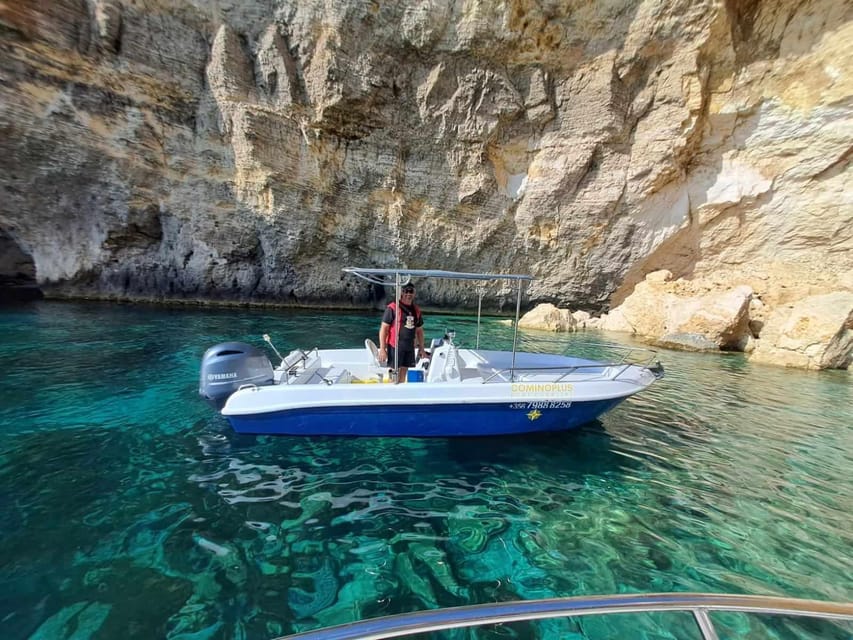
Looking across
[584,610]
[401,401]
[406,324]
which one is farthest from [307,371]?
[584,610]

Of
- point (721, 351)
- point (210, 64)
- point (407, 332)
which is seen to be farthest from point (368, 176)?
point (721, 351)

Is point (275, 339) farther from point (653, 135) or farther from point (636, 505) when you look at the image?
point (653, 135)

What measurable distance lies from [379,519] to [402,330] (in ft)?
8.24

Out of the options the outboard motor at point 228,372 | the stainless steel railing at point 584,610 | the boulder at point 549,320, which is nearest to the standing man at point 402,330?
the outboard motor at point 228,372

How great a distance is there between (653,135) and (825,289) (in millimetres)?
9584

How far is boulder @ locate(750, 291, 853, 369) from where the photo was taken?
10.3 meters

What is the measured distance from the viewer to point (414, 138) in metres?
18.5

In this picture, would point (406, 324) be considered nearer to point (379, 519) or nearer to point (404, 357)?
point (404, 357)

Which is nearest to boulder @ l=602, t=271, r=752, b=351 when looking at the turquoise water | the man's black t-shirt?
the turquoise water

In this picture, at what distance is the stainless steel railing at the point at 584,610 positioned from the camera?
3.51 ft

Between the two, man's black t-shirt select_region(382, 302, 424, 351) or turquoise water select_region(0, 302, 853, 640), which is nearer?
turquoise water select_region(0, 302, 853, 640)

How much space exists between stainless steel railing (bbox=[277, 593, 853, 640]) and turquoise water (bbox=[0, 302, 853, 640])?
0.16 metres

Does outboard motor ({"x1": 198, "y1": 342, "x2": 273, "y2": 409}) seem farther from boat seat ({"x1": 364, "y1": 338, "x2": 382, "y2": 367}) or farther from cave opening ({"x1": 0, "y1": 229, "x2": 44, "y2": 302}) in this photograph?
cave opening ({"x1": 0, "y1": 229, "x2": 44, "y2": 302})

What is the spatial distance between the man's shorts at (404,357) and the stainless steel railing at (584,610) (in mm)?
4023
